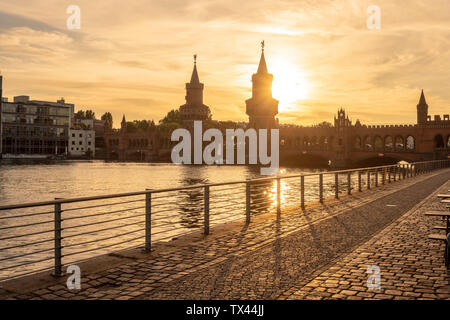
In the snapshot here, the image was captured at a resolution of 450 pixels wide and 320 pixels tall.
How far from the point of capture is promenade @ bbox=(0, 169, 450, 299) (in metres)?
5.32

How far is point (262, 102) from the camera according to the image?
392 ft

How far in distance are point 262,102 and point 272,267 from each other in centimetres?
11494

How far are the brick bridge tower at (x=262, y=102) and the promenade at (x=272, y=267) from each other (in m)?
108

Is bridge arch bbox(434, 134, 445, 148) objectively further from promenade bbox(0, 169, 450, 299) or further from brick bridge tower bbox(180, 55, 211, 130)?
promenade bbox(0, 169, 450, 299)

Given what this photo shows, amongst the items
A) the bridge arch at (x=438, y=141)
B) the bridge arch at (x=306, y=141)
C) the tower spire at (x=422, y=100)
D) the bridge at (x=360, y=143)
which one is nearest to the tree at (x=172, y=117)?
the bridge at (x=360, y=143)

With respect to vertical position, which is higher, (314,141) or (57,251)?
(314,141)

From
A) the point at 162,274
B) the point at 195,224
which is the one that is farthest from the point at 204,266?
the point at 195,224

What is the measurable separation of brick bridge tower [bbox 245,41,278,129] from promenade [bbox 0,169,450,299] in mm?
107965

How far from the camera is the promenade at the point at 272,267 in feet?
17.5

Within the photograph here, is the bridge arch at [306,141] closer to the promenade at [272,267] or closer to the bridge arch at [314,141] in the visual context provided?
the bridge arch at [314,141]

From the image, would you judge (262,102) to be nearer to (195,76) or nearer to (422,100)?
(195,76)

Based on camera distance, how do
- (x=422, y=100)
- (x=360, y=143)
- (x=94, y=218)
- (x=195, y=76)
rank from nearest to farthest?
(x=94, y=218) < (x=422, y=100) < (x=360, y=143) < (x=195, y=76)

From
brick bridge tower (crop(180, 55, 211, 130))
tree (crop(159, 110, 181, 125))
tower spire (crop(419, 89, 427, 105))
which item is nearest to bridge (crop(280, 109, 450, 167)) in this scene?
tower spire (crop(419, 89, 427, 105))

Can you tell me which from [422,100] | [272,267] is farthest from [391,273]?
[422,100]
